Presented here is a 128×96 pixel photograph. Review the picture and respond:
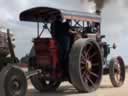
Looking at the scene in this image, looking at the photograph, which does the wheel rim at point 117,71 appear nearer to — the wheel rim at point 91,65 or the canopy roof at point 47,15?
the wheel rim at point 91,65

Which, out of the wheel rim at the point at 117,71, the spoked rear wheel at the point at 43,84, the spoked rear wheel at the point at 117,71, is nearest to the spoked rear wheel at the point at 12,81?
the spoked rear wheel at the point at 43,84

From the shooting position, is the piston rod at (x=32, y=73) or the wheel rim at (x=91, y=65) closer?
the piston rod at (x=32, y=73)

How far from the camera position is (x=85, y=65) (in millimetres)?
14766

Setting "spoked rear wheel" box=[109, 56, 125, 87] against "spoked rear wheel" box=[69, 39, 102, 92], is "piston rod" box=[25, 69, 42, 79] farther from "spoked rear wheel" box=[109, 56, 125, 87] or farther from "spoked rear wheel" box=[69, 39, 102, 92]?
"spoked rear wheel" box=[109, 56, 125, 87]

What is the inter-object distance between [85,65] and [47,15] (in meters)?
1.82

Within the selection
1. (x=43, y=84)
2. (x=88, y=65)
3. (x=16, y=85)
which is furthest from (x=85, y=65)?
(x=16, y=85)

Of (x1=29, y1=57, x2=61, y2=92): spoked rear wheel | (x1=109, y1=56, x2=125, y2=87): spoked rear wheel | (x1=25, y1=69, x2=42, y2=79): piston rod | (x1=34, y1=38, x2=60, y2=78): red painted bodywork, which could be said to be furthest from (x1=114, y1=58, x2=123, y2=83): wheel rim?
(x1=25, y1=69, x2=42, y2=79): piston rod

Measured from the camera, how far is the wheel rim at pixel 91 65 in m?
14.8

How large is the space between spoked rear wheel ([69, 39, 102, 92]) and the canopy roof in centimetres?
75

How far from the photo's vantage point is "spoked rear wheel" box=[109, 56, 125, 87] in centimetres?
1666

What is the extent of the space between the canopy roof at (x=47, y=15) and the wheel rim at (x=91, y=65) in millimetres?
881

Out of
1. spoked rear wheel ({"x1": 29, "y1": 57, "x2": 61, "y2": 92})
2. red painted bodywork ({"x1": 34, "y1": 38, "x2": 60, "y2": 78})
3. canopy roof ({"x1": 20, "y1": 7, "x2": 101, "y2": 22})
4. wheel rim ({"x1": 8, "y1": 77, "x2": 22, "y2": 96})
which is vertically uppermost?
canopy roof ({"x1": 20, "y1": 7, "x2": 101, "y2": 22})

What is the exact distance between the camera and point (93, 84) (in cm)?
1507

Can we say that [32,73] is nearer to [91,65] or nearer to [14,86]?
[14,86]
